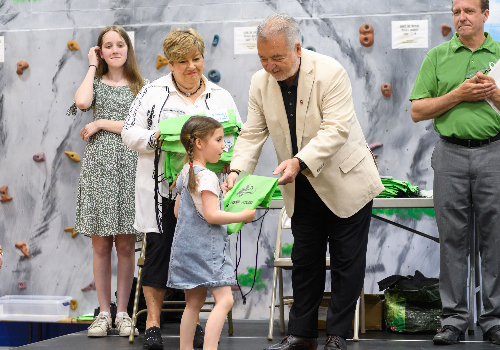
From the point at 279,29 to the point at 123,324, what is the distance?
2159 millimetres

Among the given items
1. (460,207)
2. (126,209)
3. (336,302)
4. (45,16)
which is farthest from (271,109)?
(45,16)

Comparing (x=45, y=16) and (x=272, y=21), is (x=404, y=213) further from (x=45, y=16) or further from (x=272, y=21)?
(x=45, y=16)

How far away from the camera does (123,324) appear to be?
3738 millimetres

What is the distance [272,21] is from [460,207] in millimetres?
1557

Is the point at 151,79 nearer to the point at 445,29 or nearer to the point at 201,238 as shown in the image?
the point at 445,29

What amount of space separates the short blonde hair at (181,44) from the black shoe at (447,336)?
198 centimetres

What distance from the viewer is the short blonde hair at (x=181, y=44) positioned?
3.08m

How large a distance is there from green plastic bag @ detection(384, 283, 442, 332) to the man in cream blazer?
1055 millimetres

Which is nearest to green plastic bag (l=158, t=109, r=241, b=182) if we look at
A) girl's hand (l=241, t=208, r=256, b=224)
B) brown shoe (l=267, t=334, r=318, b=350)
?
girl's hand (l=241, t=208, r=256, b=224)

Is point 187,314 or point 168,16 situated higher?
point 168,16

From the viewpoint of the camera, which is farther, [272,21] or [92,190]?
[92,190]

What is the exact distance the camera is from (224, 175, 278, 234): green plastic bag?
105 inches

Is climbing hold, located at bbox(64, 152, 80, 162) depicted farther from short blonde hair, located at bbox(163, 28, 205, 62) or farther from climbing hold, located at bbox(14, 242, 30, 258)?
short blonde hair, located at bbox(163, 28, 205, 62)

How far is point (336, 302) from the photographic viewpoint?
287 cm
